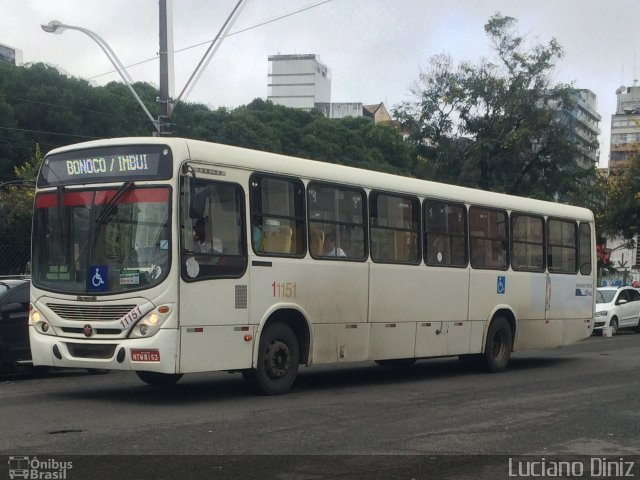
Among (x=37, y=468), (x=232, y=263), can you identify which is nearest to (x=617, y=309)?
(x=232, y=263)

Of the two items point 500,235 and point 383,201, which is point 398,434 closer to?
point 383,201

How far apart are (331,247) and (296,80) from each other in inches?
5065

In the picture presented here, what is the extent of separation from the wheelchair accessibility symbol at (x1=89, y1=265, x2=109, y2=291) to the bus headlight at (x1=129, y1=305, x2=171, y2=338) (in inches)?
25.8

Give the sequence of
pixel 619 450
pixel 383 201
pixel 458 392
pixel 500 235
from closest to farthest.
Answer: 1. pixel 619 450
2. pixel 458 392
3. pixel 383 201
4. pixel 500 235

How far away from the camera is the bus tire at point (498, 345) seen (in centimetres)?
1658

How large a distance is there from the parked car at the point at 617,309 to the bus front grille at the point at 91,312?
78.6 feet

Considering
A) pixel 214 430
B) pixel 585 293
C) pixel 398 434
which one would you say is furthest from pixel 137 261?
pixel 585 293

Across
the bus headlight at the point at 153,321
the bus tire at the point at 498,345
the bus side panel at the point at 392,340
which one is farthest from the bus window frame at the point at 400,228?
the bus headlight at the point at 153,321

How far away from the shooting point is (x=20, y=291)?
49.6 feet

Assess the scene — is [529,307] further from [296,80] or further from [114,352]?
[296,80]

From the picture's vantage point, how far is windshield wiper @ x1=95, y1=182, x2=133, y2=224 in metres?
11.0

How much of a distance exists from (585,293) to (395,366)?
4.64 meters

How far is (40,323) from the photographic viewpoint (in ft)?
37.6

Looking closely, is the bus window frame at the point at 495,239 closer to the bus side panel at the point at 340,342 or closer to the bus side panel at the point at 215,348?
the bus side panel at the point at 340,342
